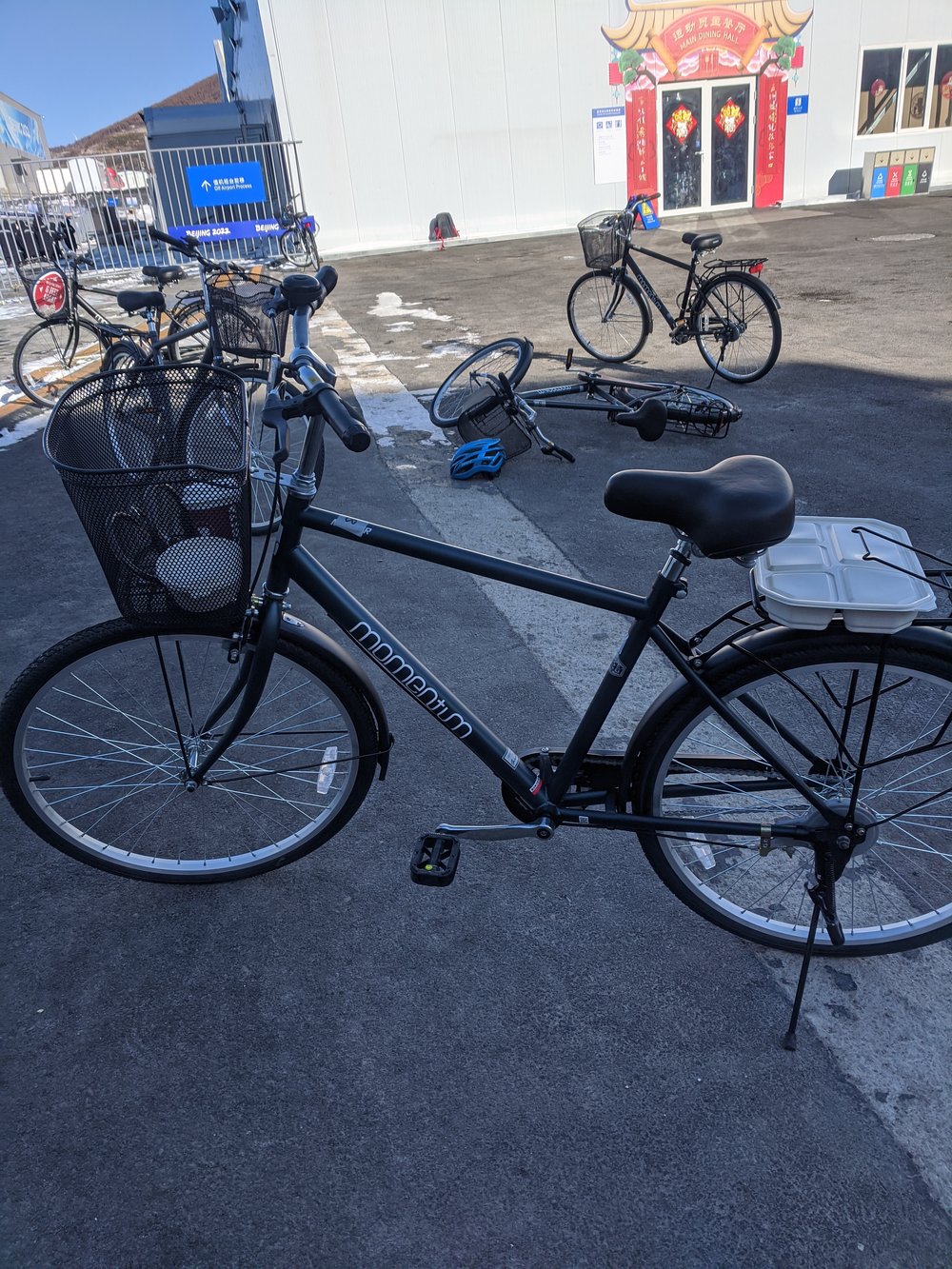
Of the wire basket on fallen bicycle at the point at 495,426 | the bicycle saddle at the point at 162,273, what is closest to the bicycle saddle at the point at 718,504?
the wire basket on fallen bicycle at the point at 495,426

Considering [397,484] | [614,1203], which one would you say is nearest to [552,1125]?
[614,1203]

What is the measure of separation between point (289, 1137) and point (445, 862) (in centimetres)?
75

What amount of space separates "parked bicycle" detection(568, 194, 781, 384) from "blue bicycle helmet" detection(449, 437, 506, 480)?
2.61 metres

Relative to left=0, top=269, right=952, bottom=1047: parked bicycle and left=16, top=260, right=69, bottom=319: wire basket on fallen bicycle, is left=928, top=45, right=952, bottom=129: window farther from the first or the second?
left=0, top=269, right=952, bottom=1047: parked bicycle

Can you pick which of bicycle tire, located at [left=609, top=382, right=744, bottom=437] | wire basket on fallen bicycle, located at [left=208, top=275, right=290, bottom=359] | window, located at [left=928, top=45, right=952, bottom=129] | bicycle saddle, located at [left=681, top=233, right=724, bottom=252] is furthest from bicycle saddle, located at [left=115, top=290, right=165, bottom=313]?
window, located at [left=928, top=45, right=952, bottom=129]

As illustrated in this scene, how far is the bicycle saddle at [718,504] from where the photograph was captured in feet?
6.37

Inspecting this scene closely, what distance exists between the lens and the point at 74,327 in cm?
788

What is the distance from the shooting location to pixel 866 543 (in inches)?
81.2

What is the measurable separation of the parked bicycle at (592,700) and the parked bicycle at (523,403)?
11.2ft

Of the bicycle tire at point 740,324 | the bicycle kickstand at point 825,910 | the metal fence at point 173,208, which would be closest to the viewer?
the bicycle kickstand at point 825,910

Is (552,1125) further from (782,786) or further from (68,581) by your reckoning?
(68,581)

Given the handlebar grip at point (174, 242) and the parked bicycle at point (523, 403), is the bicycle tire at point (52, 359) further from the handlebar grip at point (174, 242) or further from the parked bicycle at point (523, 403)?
the parked bicycle at point (523, 403)

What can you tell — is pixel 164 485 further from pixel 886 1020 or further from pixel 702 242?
pixel 702 242

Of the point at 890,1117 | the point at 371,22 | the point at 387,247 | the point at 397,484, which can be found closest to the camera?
the point at 890,1117
